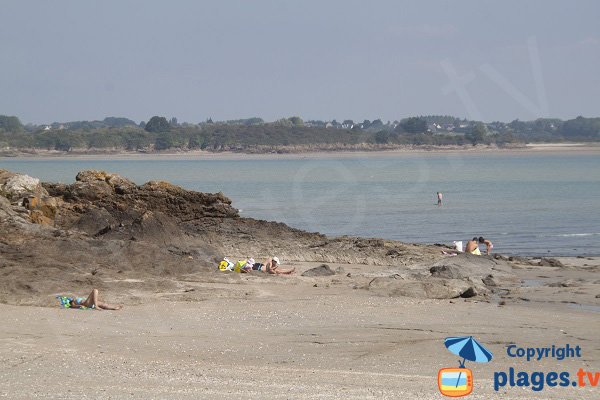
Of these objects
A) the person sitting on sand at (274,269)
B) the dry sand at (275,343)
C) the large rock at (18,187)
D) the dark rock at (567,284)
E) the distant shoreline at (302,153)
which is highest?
the large rock at (18,187)

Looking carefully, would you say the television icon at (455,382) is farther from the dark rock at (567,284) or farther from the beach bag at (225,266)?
the beach bag at (225,266)

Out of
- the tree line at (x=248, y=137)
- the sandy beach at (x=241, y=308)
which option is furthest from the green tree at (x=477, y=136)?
the sandy beach at (x=241, y=308)

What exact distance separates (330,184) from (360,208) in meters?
25.0

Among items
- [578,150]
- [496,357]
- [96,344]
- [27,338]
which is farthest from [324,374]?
[578,150]

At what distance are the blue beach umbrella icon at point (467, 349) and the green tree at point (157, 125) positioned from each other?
175 metres

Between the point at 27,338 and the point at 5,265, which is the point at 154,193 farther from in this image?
the point at 27,338

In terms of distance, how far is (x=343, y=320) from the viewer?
12977 millimetres

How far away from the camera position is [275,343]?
11570 mm

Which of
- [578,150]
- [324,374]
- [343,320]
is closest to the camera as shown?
[324,374]

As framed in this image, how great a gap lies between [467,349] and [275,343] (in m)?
2.26
